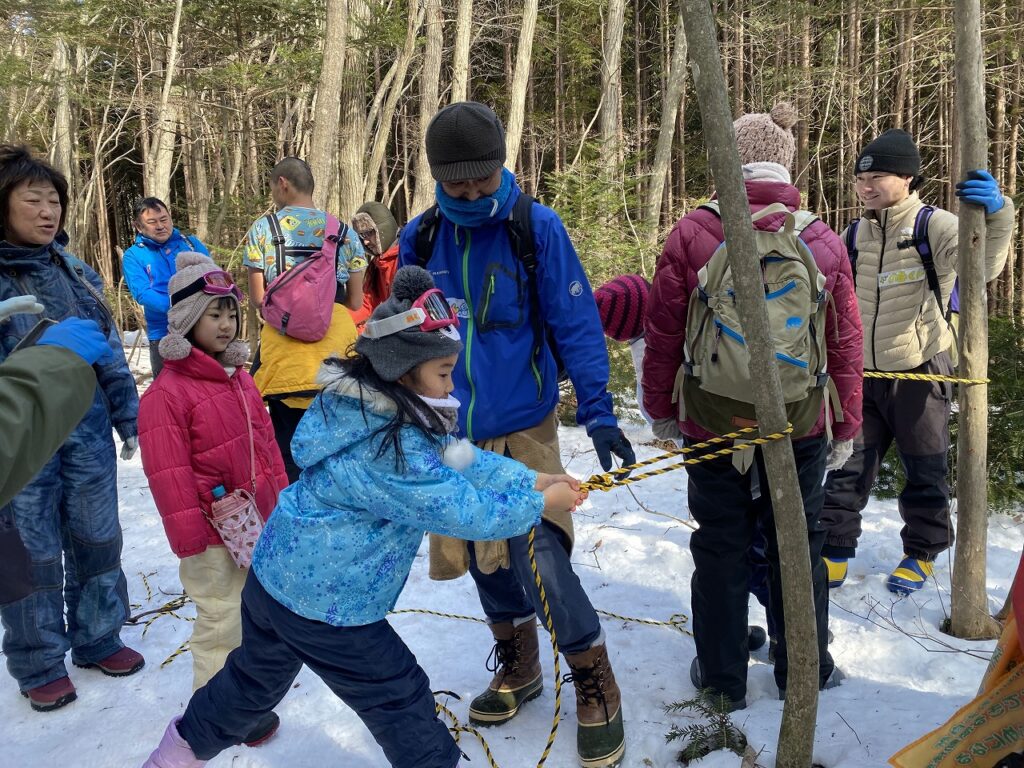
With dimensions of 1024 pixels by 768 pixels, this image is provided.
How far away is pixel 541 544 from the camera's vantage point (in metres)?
2.78

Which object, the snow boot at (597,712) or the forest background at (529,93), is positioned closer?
the snow boot at (597,712)

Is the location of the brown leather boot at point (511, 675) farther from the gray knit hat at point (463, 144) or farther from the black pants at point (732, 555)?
the gray knit hat at point (463, 144)

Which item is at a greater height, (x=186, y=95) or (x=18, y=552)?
(x=186, y=95)

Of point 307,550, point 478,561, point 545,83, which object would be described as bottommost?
point 478,561

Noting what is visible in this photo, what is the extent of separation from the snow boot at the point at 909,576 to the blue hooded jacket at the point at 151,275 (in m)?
5.72

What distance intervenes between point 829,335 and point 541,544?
1.34 meters

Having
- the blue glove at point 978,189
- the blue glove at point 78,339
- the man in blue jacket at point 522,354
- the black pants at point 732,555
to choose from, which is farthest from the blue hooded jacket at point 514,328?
the blue glove at point 978,189

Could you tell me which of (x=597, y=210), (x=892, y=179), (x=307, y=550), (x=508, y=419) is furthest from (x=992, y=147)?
(x=307, y=550)

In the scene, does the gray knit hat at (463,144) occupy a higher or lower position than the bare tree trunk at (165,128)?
lower

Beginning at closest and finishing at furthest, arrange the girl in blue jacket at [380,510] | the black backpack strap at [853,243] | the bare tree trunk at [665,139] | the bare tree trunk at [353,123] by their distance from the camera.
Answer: the girl in blue jacket at [380,510], the black backpack strap at [853,243], the bare tree trunk at [353,123], the bare tree trunk at [665,139]

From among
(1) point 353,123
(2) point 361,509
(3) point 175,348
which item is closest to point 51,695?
(3) point 175,348

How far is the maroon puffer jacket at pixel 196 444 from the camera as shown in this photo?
2.92 m

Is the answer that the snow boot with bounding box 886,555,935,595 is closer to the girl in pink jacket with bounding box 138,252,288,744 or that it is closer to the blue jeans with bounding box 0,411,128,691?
the girl in pink jacket with bounding box 138,252,288,744

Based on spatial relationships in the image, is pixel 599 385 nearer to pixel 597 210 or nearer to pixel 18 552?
pixel 18 552
